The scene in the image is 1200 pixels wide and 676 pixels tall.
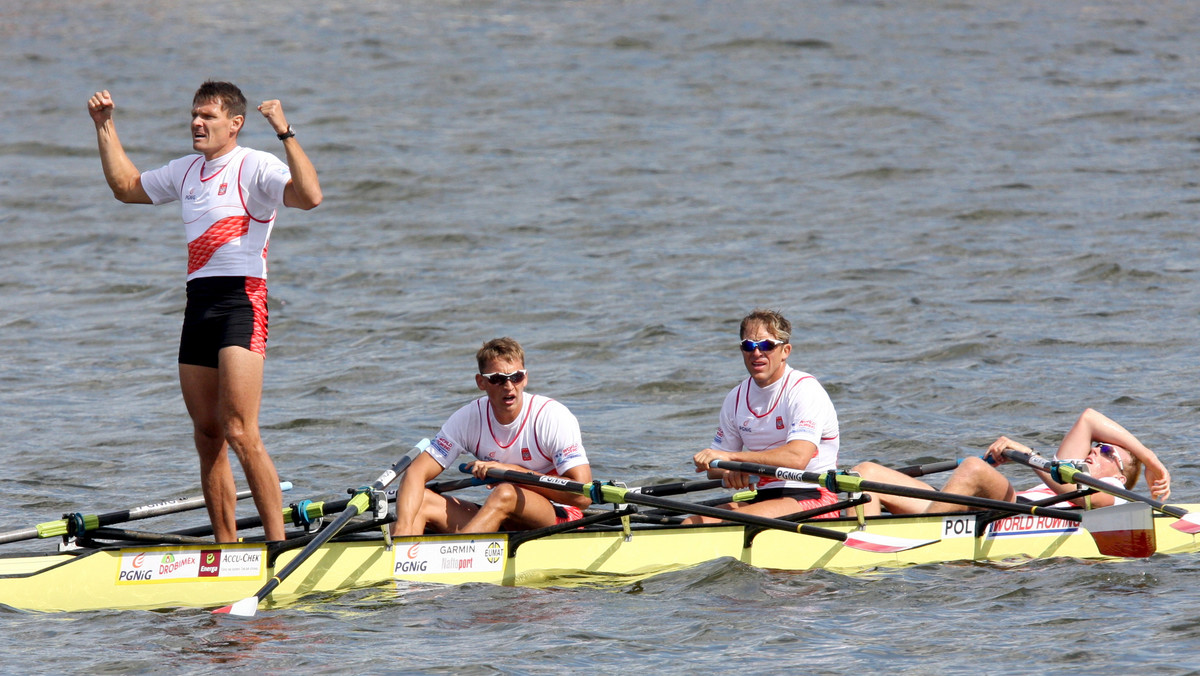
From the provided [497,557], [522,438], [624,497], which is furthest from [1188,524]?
[497,557]

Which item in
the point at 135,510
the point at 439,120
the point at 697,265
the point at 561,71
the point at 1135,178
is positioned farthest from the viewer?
the point at 561,71

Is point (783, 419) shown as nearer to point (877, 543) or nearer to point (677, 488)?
point (677, 488)

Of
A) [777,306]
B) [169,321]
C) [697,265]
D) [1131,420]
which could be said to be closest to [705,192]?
[697,265]

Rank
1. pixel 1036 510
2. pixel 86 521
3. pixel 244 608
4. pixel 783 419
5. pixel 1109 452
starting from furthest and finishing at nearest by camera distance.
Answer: pixel 1109 452
pixel 783 419
pixel 1036 510
pixel 86 521
pixel 244 608

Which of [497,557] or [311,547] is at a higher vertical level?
[311,547]

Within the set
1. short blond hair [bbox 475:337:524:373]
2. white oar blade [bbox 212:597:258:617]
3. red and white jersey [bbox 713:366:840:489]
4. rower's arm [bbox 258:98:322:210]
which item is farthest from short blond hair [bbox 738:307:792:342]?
white oar blade [bbox 212:597:258:617]

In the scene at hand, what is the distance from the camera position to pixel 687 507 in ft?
25.0

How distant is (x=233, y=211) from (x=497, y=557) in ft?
7.61

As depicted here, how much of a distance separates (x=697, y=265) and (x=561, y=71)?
9328 millimetres

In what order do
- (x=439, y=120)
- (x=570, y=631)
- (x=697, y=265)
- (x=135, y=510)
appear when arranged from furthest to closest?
(x=439, y=120) → (x=697, y=265) → (x=135, y=510) → (x=570, y=631)

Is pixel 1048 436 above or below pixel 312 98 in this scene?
below

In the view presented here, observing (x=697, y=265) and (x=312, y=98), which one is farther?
(x=312, y=98)

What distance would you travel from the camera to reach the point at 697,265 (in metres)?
17.0

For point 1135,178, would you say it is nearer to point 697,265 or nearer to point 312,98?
point 697,265
